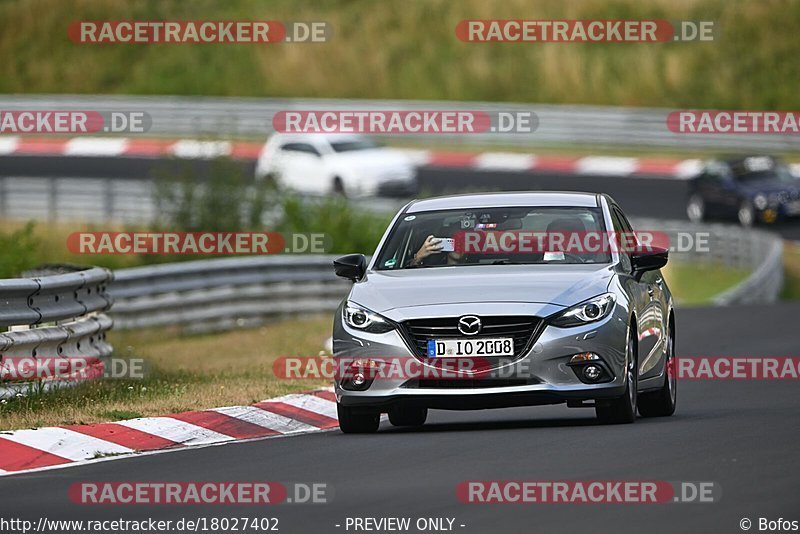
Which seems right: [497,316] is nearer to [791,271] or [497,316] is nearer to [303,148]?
[791,271]

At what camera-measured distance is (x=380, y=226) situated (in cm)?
3206

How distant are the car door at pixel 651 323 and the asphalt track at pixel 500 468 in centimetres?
40

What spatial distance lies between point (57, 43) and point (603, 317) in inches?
2032

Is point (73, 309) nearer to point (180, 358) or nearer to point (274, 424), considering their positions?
point (274, 424)

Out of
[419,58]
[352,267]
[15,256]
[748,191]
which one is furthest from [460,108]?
[352,267]

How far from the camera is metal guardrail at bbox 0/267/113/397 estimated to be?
44.8 feet

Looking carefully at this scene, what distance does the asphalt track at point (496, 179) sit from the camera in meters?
42.5

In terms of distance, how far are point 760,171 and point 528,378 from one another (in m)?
29.3

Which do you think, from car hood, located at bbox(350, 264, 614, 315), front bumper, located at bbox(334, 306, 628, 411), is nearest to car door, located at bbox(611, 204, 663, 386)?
car hood, located at bbox(350, 264, 614, 315)

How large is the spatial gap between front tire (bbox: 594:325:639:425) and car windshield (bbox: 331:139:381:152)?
106 ft

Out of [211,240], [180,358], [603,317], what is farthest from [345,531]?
[211,240]

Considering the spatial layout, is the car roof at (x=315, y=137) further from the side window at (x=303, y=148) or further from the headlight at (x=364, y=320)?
the headlight at (x=364, y=320)

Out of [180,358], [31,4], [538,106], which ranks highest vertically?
[31,4]

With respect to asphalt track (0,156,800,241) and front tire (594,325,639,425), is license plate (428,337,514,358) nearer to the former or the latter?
front tire (594,325,639,425)
